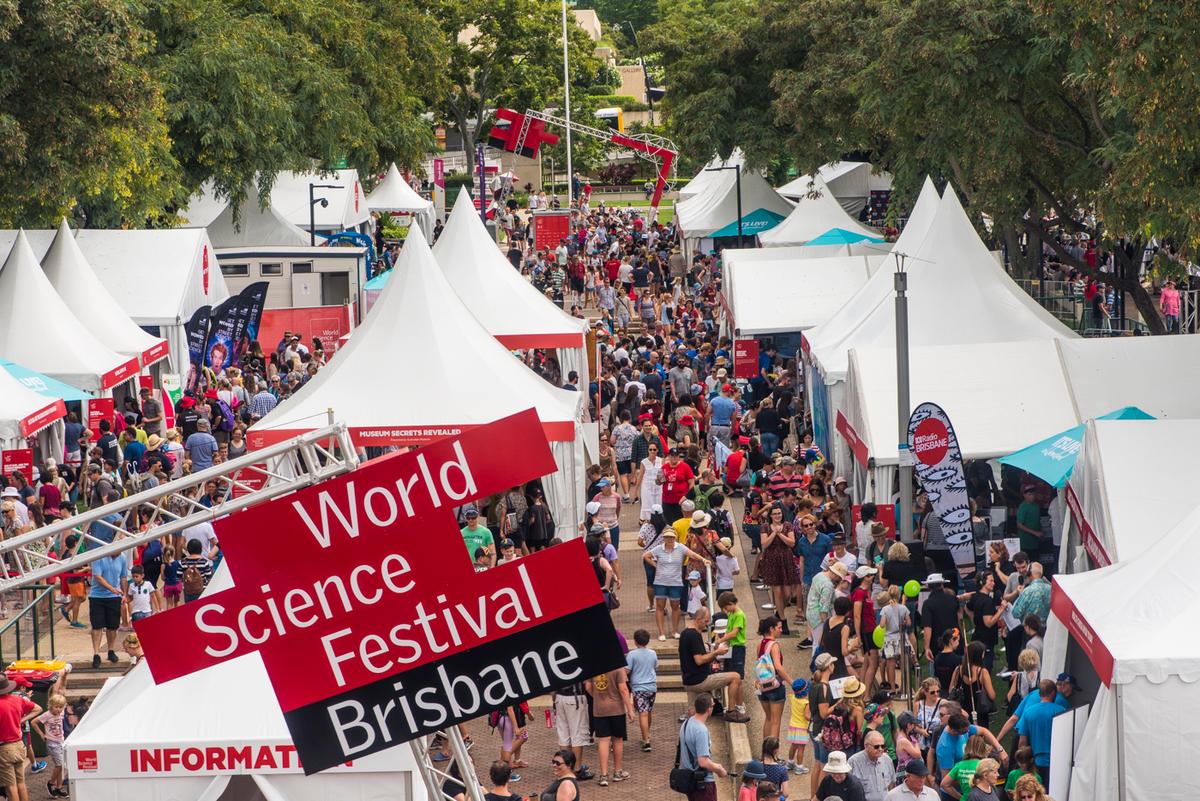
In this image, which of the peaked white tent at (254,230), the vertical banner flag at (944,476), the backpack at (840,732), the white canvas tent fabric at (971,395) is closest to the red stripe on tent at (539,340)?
the white canvas tent fabric at (971,395)

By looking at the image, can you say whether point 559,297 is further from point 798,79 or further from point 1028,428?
point 1028,428

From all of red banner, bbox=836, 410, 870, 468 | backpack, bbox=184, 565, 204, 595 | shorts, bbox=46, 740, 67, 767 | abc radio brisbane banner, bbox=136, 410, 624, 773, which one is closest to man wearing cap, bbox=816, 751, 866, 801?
abc radio brisbane banner, bbox=136, 410, 624, 773

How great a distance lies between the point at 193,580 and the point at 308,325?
17673mm

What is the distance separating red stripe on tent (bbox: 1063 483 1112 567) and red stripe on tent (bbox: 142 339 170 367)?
15661 mm

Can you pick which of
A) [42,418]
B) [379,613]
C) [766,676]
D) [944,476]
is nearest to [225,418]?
[42,418]

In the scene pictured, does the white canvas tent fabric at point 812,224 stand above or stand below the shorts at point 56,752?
above

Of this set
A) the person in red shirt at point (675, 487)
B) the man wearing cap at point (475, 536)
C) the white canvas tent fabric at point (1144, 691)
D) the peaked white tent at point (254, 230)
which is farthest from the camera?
the peaked white tent at point (254, 230)

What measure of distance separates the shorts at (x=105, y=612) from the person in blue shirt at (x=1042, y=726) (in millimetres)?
8904

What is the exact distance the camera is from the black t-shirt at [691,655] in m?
14.4

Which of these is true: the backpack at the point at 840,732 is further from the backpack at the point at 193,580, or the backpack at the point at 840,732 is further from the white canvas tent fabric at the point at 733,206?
the white canvas tent fabric at the point at 733,206

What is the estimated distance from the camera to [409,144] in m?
47.8

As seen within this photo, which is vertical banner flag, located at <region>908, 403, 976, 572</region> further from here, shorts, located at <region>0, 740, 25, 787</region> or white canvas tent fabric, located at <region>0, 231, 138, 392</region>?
white canvas tent fabric, located at <region>0, 231, 138, 392</region>

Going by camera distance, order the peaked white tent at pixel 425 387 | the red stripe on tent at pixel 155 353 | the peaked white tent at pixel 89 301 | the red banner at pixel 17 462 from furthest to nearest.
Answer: the peaked white tent at pixel 89 301, the red stripe on tent at pixel 155 353, the red banner at pixel 17 462, the peaked white tent at pixel 425 387

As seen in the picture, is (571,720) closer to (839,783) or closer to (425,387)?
(839,783)
